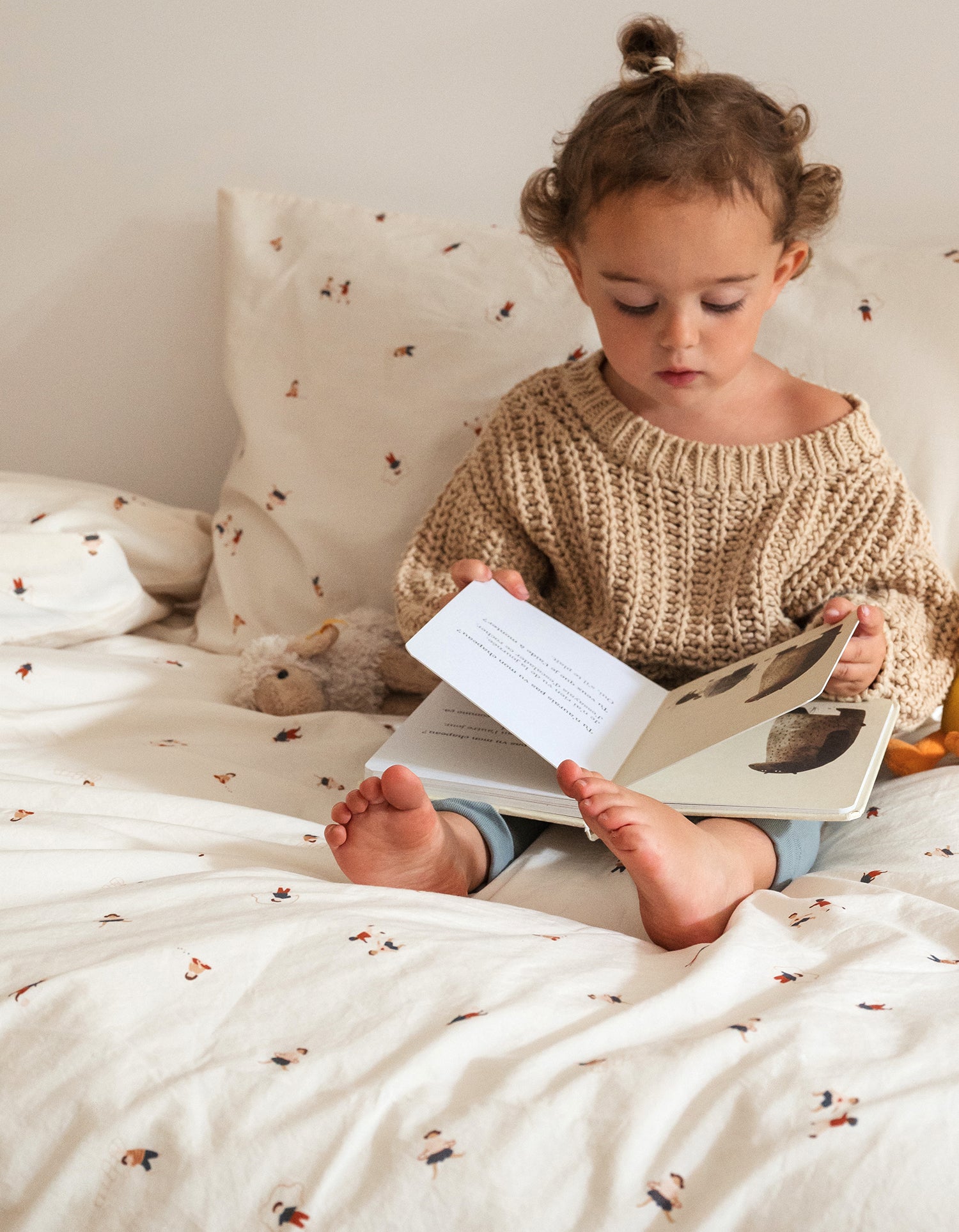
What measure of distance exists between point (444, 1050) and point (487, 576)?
1.58ft

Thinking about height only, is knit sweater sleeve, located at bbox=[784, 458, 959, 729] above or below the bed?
above

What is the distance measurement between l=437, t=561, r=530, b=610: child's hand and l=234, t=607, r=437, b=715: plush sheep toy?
22 cm

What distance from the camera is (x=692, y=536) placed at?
97 cm

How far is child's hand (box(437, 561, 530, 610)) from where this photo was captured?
2.96 feet

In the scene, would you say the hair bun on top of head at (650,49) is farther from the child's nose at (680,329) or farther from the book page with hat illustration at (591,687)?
the book page with hat illustration at (591,687)

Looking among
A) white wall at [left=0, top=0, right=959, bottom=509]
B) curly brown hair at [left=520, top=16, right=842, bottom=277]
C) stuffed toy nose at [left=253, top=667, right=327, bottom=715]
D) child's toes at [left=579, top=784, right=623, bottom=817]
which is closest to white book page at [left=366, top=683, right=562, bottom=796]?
child's toes at [left=579, top=784, right=623, bottom=817]

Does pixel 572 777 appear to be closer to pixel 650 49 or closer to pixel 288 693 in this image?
pixel 288 693

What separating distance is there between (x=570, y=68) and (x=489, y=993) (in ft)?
3.88

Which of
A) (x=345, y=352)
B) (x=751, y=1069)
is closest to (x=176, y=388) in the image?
(x=345, y=352)

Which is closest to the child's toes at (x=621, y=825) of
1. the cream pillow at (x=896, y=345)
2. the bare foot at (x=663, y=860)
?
the bare foot at (x=663, y=860)

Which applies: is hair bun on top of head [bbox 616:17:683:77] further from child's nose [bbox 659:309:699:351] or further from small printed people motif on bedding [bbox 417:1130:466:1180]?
small printed people motif on bedding [bbox 417:1130:466:1180]

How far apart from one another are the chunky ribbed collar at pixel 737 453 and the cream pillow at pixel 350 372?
0.20m

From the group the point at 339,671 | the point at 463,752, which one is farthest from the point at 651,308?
the point at 339,671

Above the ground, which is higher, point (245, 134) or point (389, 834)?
point (245, 134)
